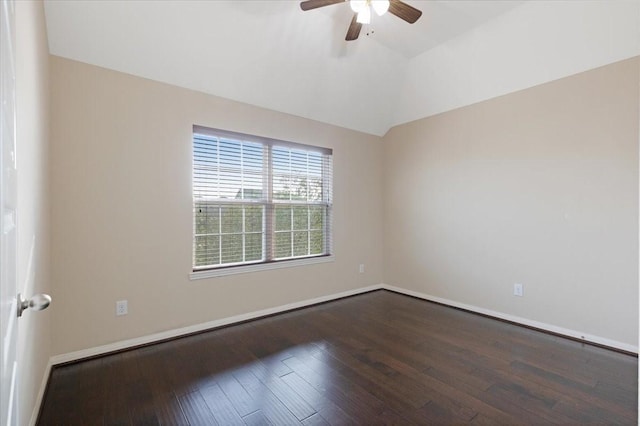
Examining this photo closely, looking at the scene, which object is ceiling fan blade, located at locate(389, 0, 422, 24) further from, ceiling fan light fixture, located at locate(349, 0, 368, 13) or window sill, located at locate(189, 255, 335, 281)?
window sill, located at locate(189, 255, 335, 281)

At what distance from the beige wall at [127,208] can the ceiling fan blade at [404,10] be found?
67.2 inches

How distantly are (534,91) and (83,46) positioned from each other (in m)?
4.11

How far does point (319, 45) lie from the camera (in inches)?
123

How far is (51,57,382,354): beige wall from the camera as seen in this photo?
240cm

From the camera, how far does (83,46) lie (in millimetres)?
2387

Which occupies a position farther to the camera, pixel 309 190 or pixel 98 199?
pixel 309 190

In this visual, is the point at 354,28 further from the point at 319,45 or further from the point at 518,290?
the point at 518,290

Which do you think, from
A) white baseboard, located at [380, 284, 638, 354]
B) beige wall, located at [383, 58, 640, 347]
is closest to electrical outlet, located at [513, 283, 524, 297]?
beige wall, located at [383, 58, 640, 347]

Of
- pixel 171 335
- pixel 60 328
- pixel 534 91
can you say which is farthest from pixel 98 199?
pixel 534 91

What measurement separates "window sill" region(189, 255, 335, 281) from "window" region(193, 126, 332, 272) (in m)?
0.05

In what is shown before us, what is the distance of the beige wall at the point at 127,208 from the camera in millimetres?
2402

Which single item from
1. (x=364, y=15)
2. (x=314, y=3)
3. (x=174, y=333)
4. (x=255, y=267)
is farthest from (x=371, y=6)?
(x=174, y=333)

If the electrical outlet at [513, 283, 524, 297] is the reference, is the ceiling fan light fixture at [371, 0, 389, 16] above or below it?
above

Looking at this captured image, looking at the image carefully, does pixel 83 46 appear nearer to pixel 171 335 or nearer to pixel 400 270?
pixel 171 335
